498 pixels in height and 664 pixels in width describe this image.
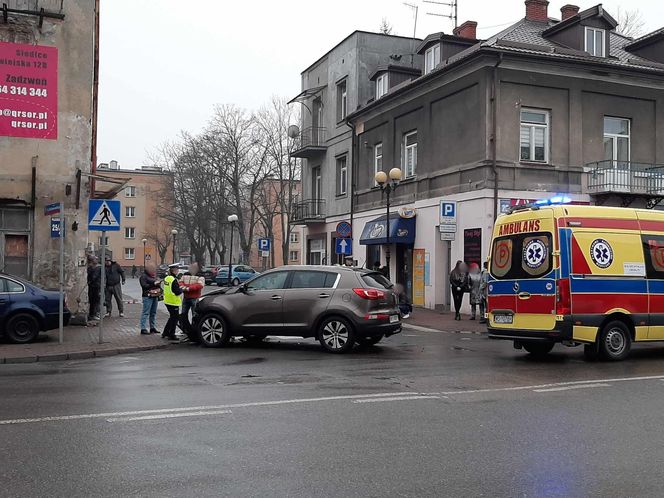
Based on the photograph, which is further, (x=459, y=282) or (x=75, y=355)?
(x=459, y=282)

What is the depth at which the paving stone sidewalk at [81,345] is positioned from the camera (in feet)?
40.5

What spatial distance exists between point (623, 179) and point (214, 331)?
15515mm

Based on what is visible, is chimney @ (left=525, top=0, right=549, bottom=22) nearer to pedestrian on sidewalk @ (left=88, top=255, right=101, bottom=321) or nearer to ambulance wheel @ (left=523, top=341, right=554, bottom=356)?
A: ambulance wheel @ (left=523, top=341, right=554, bottom=356)

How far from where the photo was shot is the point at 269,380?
975 cm

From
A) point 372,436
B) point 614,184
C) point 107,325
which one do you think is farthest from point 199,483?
point 614,184

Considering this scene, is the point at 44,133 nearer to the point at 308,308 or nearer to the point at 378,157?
the point at 308,308

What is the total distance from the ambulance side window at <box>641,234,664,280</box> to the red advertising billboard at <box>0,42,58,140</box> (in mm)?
14171

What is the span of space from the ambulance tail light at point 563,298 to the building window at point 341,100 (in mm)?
22687

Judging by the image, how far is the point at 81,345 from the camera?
13.7m

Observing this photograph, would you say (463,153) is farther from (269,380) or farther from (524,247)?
(269,380)

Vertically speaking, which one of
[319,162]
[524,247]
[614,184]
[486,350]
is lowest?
[486,350]

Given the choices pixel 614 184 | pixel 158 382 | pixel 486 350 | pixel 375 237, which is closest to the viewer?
pixel 158 382

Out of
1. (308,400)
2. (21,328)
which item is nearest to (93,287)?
(21,328)

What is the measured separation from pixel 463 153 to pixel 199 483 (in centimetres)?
1937
